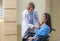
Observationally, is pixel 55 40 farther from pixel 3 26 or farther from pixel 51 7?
pixel 3 26

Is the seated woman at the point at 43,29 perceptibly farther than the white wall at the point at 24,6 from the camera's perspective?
No

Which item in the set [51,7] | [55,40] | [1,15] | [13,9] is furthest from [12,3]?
[55,40]

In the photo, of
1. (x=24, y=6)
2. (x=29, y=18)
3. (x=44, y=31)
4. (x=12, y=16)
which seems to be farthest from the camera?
(x=24, y=6)

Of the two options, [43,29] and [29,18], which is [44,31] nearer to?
[43,29]

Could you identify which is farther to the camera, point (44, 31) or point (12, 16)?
point (12, 16)

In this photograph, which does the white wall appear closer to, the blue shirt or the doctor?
the doctor

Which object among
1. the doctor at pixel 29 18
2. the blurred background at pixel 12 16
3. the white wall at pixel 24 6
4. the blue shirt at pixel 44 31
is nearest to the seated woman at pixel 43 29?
the blue shirt at pixel 44 31

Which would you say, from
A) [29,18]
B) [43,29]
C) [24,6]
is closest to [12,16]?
[24,6]

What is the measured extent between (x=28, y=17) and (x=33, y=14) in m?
0.14

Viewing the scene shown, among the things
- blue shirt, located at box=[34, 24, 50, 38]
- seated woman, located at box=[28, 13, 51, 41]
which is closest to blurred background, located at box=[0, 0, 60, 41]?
seated woman, located at box=[28, 13, 51, 41]

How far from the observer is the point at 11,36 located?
611 cm

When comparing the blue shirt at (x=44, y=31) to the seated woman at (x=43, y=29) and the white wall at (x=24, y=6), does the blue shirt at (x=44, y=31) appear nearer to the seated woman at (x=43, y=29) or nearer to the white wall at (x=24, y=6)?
the seated woman at (x=43, y=29)

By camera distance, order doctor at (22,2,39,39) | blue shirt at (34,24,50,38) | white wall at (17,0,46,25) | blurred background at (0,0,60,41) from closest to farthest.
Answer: blue shirt at (34,24,50,38), doctor at (22,2,39,39), blurred background at (0,0,60,41), white wall at (17,0,46,25)

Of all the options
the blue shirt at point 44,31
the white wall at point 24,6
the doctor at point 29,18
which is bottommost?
the blue shirt at point 44,31
